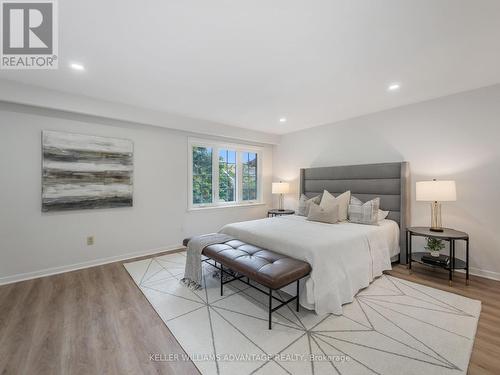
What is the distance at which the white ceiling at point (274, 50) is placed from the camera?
1.57 metres

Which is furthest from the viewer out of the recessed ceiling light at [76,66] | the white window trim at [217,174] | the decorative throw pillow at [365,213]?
the white window trim at [217,174]

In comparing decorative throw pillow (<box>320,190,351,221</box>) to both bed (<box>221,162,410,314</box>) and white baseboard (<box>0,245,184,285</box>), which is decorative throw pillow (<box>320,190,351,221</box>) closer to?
bed (<box>221,162,410,314</box>)

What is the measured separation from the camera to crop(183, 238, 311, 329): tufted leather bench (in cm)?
187

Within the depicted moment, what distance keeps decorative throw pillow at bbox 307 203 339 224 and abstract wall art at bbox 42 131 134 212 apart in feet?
9.81

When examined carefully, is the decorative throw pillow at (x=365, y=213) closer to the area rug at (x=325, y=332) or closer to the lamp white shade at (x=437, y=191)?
the lamp white shade at (x=437, y=191)

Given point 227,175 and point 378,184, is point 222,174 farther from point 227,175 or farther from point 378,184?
point 378,184

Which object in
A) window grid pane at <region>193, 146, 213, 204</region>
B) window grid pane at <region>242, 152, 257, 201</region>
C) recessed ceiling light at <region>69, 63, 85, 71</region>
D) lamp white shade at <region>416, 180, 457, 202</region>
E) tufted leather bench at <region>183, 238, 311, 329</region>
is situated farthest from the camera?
window grid pane at <region>242, 152, 257, 201</region>

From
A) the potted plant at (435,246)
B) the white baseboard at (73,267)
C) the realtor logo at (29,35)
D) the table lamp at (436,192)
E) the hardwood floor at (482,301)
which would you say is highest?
the realtor logo at (29,35)

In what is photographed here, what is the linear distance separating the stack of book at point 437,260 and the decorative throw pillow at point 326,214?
119 cm

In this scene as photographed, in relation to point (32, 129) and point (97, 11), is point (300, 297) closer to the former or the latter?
point (97, 11)

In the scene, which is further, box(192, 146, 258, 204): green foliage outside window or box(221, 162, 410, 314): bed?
box(192, 146, 258, 204): green foliage outside window

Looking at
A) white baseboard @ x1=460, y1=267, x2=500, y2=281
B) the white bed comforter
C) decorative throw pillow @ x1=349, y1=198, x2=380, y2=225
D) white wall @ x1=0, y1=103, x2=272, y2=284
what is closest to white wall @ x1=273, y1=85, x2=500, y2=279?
white baseboard @ x1=460, y1=267, x2=500, y2=281

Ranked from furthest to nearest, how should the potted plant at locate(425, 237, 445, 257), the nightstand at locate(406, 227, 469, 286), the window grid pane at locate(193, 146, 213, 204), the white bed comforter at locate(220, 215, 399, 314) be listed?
the window grid pane at locate(193, 146, 213, 204) < the potted plant at locate(425, 237, 445, 257) < the nightstand at locate(406, 227, 469, 286) < the white bed comforter at locate(220, 215, 399, 314)

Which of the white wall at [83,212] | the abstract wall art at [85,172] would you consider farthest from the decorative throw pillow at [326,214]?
the abstract wall art at [85,172]
